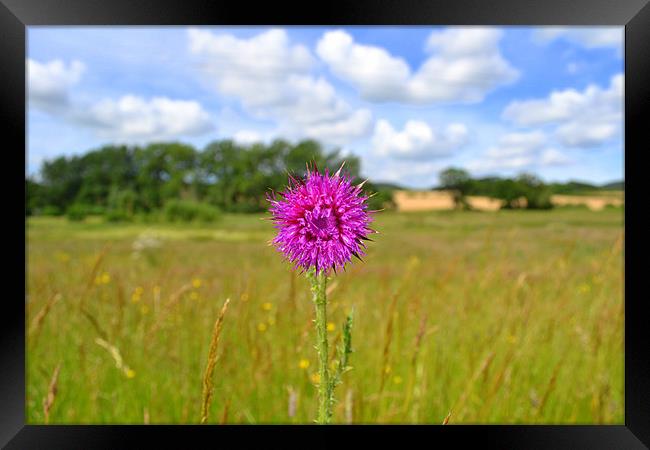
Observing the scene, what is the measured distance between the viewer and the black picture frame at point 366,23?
1422 millimetres

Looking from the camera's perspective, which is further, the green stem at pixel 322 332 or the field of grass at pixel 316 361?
the field of grass at pixel 316 361

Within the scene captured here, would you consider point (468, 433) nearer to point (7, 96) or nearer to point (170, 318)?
point (7, 96)

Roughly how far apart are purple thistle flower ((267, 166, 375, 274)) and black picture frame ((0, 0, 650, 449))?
25.2 inches

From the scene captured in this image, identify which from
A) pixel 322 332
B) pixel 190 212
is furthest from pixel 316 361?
pixel 190 212

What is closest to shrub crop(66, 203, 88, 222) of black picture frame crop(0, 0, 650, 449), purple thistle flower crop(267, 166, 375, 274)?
black picture frame crop(0, 0, 650, 449)

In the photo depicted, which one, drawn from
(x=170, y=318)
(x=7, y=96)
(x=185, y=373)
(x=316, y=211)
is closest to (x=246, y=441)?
(x=316, y=211)

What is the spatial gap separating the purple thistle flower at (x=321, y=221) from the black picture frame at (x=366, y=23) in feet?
2.10

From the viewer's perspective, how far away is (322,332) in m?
1.08

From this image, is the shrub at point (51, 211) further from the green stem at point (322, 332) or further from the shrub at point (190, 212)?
Result: the green stem at point (322, 332)

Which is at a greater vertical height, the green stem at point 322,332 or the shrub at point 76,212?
the shrub at point 76,212

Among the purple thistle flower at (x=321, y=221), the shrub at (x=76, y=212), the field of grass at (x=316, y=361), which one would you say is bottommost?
the field of grass at (x=316, y=361)

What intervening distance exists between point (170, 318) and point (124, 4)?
11.4 feet

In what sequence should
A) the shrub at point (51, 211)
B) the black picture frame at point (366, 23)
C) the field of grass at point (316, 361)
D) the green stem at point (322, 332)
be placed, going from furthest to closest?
the shrub at point (51, 211) → the field of grass at point (316, 361) → the black picture frame at point (366, 23) → the green stem at point (322, 332)

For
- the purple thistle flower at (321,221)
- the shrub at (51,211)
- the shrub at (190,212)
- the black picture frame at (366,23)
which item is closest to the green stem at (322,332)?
the purple thistle flower at (321,221)
